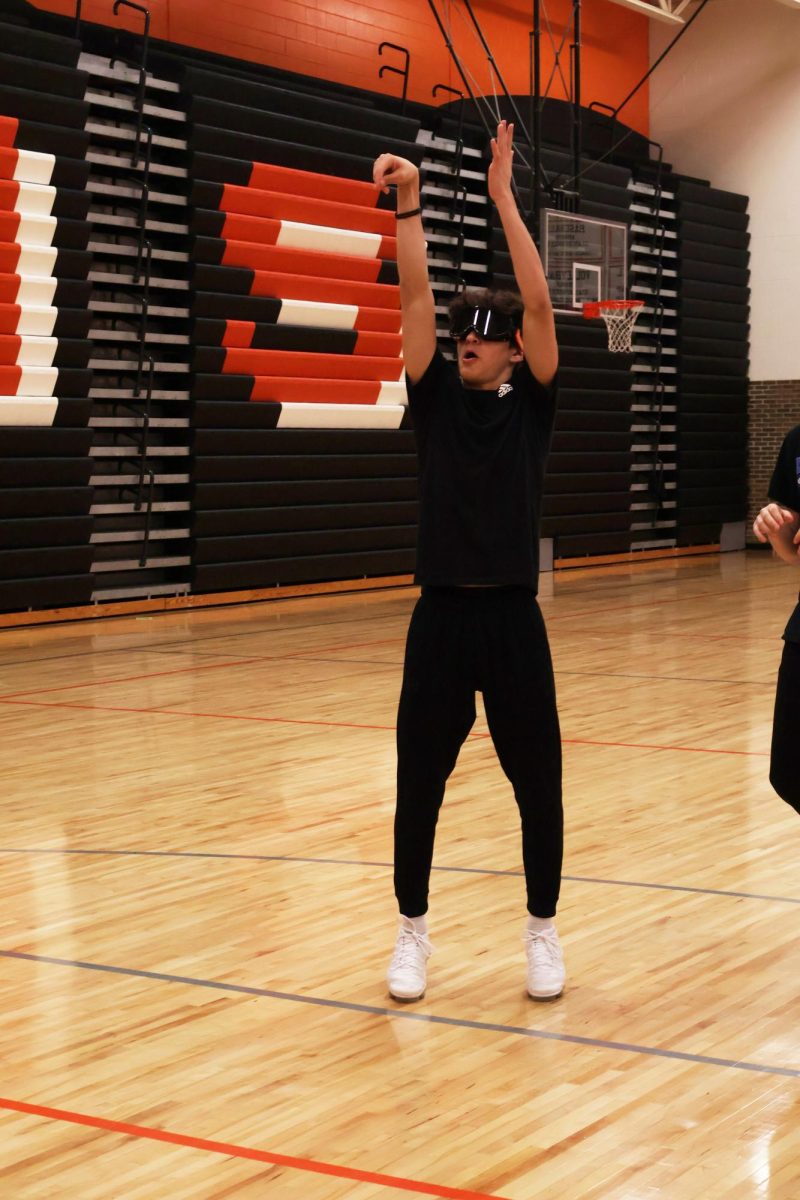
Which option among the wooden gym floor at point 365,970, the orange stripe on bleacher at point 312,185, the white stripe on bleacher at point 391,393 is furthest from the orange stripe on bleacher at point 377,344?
the wooden gym floor at point 365,970

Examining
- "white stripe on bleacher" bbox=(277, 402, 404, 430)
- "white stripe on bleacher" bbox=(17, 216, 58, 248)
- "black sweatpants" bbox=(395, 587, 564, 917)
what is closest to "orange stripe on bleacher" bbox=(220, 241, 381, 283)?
"white stripe on bleacher" bbox=(277, 402, 404, 430)

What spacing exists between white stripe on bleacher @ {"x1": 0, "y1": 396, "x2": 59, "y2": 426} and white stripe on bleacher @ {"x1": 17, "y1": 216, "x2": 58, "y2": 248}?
102cm

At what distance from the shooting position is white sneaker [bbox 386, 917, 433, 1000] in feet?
10.4

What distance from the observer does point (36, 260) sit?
33.3 ft

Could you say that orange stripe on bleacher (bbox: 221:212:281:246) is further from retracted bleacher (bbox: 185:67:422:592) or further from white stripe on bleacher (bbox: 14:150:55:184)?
white stripe on bleacher (bbox: 14:150:55:184)

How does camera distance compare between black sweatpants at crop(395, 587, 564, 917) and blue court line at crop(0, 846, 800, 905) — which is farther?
blue court line at crop(0, 846, 800, 905)

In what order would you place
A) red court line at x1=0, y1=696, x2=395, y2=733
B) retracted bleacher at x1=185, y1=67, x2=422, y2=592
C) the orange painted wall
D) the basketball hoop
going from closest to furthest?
red court line at x1=0, y1=696, x2=395, y2=733 → retracted bleacher at x1=185, y1=67, x2=422, y2=592 → the orange painted wall → the basketball hoop

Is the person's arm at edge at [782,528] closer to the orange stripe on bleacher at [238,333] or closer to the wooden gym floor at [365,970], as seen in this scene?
the wooden gym floor at [365,970]

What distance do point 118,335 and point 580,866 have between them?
7454 millimetres

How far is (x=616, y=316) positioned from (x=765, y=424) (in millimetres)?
4942

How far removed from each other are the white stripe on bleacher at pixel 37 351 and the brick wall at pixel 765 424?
9.83m

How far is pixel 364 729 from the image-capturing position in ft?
21.7

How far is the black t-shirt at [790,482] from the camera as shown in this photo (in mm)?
2898

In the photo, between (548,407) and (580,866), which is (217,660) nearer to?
(580,866)
